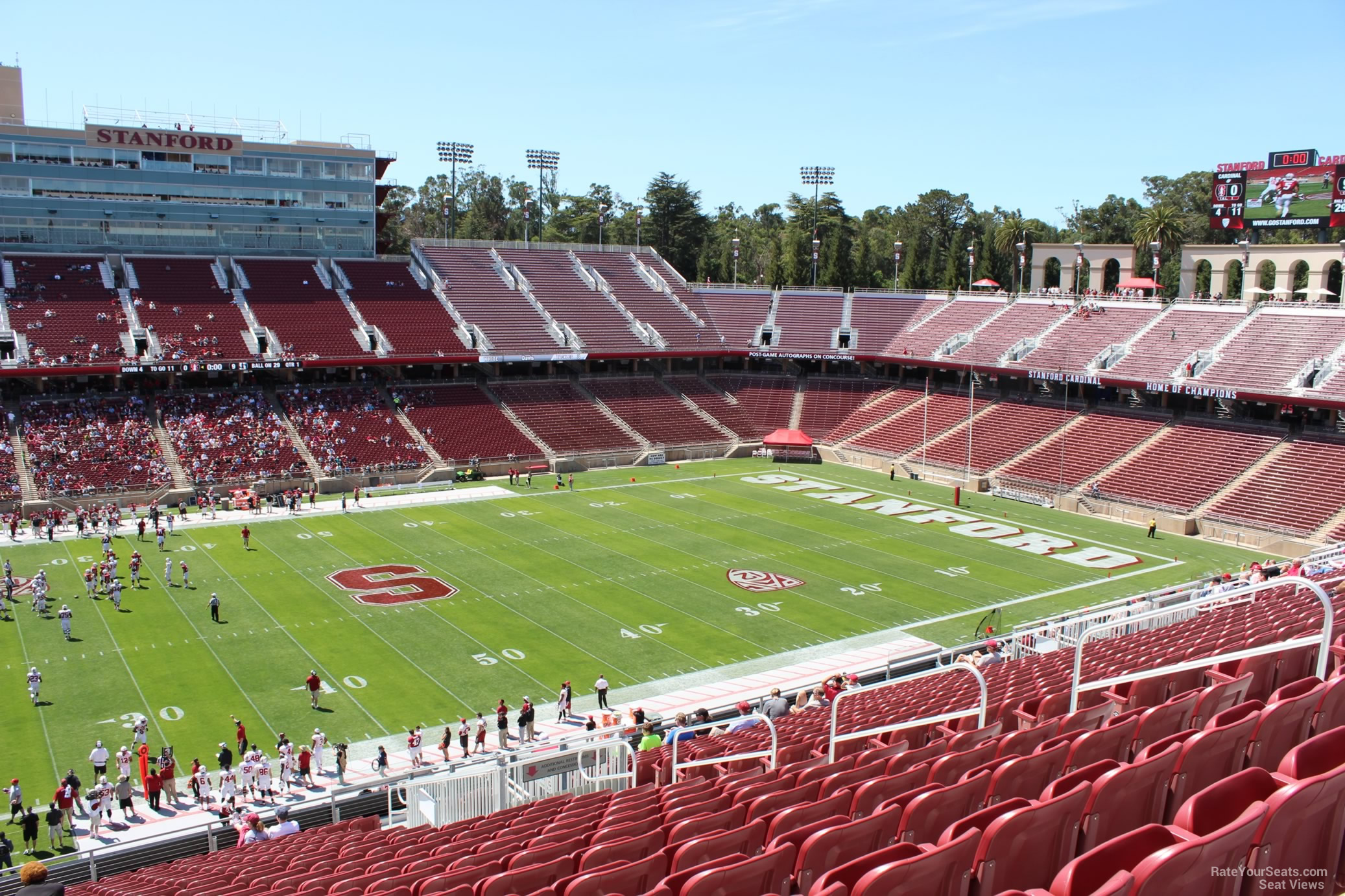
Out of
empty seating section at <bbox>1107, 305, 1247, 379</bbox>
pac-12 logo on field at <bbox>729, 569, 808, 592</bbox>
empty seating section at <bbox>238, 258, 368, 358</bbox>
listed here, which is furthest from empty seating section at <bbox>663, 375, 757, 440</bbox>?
pac-12 logo on field at <bbox>729, 569, 808, 592</bbox>

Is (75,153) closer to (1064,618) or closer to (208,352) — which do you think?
(208,352)

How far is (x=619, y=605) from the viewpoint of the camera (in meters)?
35.7

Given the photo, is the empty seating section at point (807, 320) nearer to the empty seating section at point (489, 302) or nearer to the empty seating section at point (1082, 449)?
the empty seating section at point (489, 302)

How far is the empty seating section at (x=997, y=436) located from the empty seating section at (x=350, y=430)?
29.9 meters

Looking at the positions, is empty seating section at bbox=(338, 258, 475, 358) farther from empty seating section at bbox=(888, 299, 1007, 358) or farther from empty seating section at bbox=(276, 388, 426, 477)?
empty seating section at bbox=(888, 299, 1007, 358)

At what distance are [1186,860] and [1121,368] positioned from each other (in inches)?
2256

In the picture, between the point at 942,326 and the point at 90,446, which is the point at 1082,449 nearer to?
the point at 942,326

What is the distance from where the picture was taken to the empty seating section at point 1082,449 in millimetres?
53500

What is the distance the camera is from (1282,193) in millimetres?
56469

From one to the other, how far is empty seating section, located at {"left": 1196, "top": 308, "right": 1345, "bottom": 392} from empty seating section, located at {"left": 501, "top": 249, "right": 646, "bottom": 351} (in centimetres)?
3574

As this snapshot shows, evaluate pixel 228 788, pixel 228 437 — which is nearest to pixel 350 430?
pixel 228 437

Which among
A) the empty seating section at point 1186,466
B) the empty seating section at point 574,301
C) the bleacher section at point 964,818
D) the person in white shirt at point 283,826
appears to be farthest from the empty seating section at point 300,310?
the bleacher section at point 964,818

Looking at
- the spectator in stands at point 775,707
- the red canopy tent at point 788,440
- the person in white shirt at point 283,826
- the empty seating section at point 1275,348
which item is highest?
the empty seating section at point 1275,348

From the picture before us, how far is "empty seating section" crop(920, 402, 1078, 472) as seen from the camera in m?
57.8
